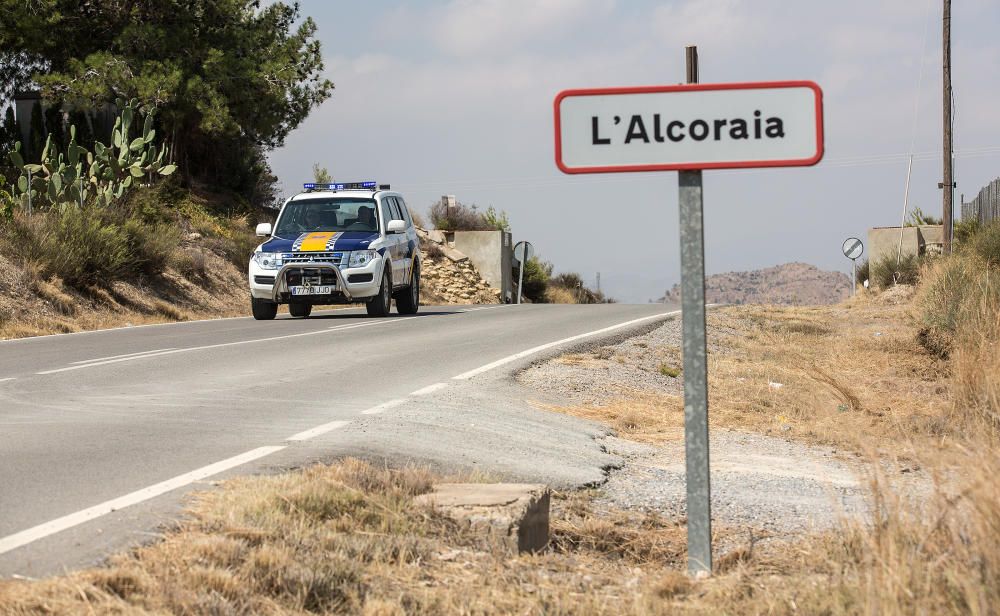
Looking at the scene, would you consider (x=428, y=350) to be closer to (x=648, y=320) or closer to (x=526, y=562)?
(x=648, y=320)

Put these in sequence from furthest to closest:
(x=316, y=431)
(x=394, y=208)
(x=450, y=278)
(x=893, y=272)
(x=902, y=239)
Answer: (x=902, y=239) < (x=893, y=272) < (x=450, y=278) < (x=394, y=208) < (x=316, y=431)

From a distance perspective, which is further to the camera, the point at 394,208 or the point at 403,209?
the point at 403,209

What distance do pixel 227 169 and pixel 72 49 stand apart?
6.73 meters

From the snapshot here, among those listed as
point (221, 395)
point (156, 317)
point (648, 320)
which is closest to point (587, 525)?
point (221, 395)

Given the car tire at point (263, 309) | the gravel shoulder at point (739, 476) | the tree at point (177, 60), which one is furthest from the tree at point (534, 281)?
the gravel shoulder at point (739, 476)

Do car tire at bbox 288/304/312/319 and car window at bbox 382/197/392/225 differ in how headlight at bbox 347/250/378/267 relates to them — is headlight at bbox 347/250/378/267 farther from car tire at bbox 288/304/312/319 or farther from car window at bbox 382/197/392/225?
car tire at bbox 288/304/312/319

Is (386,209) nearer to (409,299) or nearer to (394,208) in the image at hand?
(394,208)

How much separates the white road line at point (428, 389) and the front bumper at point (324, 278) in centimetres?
991

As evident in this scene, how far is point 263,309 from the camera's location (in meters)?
21.3

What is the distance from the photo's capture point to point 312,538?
458cm

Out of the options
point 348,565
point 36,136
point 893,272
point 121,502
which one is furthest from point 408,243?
point 893,272

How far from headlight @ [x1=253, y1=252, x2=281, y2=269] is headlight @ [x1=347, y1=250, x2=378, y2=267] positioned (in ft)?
3.83

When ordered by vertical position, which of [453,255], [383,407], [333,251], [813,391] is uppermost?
[333,251]

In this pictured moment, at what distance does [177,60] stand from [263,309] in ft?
45.6
